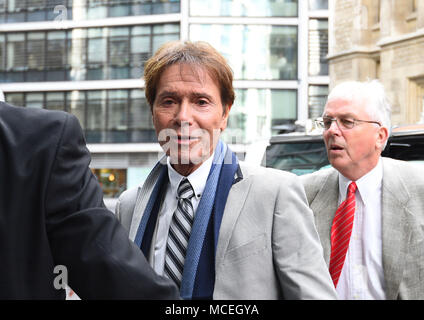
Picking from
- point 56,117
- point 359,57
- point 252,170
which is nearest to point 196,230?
point 252,170

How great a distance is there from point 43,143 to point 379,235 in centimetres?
188

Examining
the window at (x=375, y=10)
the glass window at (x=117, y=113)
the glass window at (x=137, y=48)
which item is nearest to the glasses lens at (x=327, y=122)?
the window at (x=375, y=10)

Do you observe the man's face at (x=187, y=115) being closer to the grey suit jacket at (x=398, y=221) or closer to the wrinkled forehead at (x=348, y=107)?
the grey suit jacket at (x=398, y=221)

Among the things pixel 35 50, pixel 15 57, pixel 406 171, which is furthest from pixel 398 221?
pixel 15 57

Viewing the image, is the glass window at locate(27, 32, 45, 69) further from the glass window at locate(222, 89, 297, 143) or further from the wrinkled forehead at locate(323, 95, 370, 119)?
the wrinkled forehead at locate(323, 95, 370, 119)

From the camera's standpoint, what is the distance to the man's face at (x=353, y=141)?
10.3ft

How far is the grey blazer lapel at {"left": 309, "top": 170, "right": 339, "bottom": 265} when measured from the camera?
304 cm

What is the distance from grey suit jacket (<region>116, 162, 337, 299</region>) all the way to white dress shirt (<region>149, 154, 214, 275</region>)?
0.14 metres

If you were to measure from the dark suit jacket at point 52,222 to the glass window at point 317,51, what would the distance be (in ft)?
68.8

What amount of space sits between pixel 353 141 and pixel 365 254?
1.81 ft

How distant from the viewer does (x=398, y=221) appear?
2.91m

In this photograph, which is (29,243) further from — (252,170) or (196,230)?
(252,170)

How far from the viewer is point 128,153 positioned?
3328 cm

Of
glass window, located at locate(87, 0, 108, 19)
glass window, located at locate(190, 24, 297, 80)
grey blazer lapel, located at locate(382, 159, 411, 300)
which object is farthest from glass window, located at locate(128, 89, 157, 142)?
grey blazer lapel, located at locate(382, 159, 411, 300)
